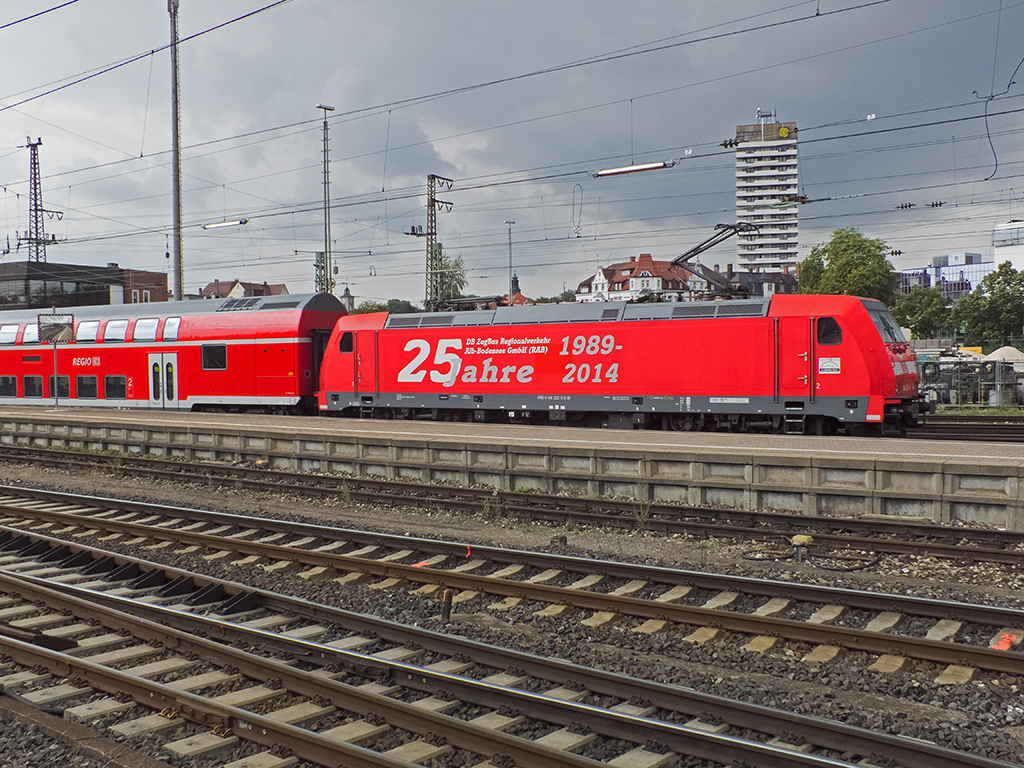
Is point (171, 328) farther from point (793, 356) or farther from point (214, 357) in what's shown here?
point (793, 356)

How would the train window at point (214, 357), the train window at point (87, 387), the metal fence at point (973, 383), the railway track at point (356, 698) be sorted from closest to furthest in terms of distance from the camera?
1. the railway track at point (356, 698)
2. the train window at point (214, 357)
3. the train window at point (87, 387)
4. the metal fence at point (973, 383)

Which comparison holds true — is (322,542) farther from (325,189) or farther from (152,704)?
(325,189)

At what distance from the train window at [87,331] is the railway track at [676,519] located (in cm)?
1357

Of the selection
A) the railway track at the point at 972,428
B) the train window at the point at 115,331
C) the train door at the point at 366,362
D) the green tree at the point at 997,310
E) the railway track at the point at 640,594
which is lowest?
the railway track at the point at 640,594

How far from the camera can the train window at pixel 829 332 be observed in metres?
17.0

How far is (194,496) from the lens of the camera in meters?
16.1

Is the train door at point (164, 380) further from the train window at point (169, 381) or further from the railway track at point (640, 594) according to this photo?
the railway track at point (640, 594)

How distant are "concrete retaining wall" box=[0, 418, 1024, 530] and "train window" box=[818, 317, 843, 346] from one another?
581 centimetres

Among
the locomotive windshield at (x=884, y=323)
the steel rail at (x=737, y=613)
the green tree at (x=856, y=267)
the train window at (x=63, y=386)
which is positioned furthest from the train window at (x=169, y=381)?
the green tree at (x=856, y=267)

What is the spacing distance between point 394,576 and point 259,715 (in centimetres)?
398

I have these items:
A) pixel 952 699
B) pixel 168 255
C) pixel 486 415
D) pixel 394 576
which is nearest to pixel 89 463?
pixel 486 415

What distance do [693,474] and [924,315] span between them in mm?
85150

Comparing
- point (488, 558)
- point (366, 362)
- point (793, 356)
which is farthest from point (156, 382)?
point (488, 558)

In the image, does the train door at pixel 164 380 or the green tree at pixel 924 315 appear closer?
the train door at pixel 164 380
